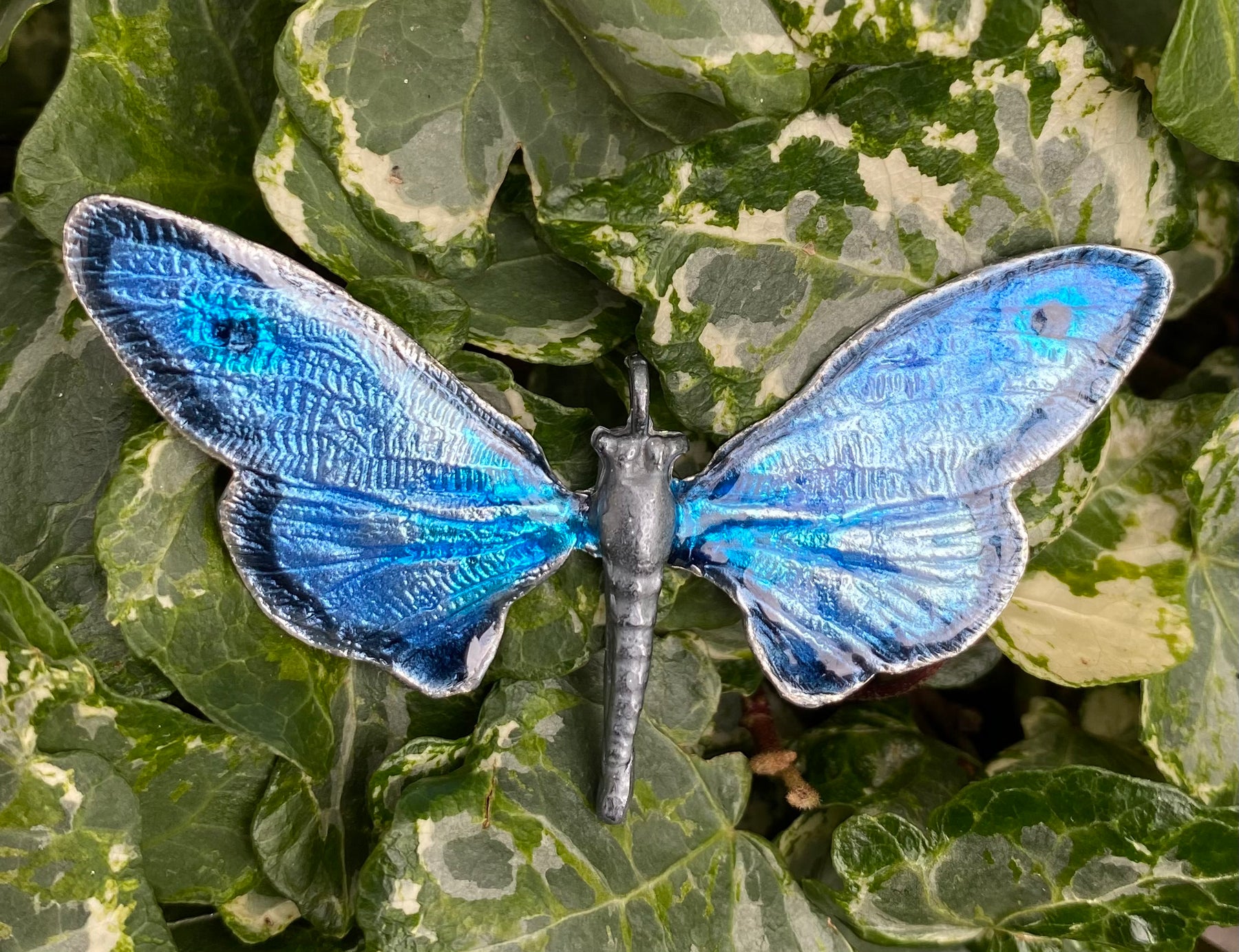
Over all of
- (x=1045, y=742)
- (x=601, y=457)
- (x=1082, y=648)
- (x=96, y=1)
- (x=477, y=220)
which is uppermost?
(x=96, y=1)

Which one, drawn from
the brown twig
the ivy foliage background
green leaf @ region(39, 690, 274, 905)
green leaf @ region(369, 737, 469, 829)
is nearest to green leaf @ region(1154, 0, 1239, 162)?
the ivy foliage background

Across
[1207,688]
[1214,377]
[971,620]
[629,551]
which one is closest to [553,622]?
[629,551]

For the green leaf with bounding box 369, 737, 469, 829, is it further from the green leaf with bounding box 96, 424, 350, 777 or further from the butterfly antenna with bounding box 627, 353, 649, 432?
the butterfly antenna with bounding box 627, 353, 649, 432

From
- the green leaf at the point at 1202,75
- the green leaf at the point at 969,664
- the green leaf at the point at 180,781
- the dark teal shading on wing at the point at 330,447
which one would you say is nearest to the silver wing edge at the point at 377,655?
the dark teal shading on wing at the point at 330,447

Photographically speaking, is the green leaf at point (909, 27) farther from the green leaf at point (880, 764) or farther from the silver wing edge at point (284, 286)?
the green leaf at point (880, 764)

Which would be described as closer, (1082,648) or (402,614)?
(402,614)

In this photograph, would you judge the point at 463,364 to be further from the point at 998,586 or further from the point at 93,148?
the point at 998,586

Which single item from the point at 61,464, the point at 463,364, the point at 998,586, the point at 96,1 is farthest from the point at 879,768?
the point at 96,1
